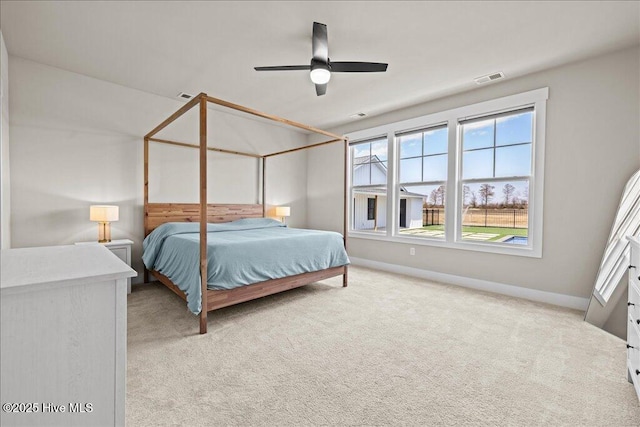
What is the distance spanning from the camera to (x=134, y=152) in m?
3.83

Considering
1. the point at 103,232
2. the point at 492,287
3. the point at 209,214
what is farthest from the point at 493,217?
the point at 103,232

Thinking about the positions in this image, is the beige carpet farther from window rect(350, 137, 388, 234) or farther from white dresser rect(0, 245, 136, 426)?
window rect(350, 137, 388, 234)

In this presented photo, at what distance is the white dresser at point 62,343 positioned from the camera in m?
0.74

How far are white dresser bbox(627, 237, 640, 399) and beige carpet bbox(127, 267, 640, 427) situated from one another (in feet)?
0.44

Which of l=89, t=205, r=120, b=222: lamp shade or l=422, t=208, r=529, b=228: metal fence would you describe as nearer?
l=89, t=205, r=120, b=222: lamp shade

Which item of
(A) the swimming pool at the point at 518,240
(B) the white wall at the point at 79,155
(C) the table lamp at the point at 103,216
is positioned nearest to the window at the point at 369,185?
(A) the swimming pool at the point at 518,240

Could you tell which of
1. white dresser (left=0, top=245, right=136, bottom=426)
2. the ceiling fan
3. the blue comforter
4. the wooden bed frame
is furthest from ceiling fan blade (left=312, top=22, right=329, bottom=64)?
white dresser (left=0, top=245, right=136, bottom=426)

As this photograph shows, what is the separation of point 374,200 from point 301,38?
309 cm

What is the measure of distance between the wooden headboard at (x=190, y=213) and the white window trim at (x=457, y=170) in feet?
6.43

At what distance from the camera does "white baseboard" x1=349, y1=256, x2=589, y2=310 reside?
3.07 metres

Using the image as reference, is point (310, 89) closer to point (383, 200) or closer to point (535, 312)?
point (383, 200)

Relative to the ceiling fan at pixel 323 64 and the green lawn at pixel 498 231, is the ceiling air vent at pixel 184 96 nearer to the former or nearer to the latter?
the ceiling fan at pixel 323 64

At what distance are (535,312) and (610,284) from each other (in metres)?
0.67

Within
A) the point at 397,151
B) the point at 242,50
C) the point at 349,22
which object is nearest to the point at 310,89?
the point at 242,50
